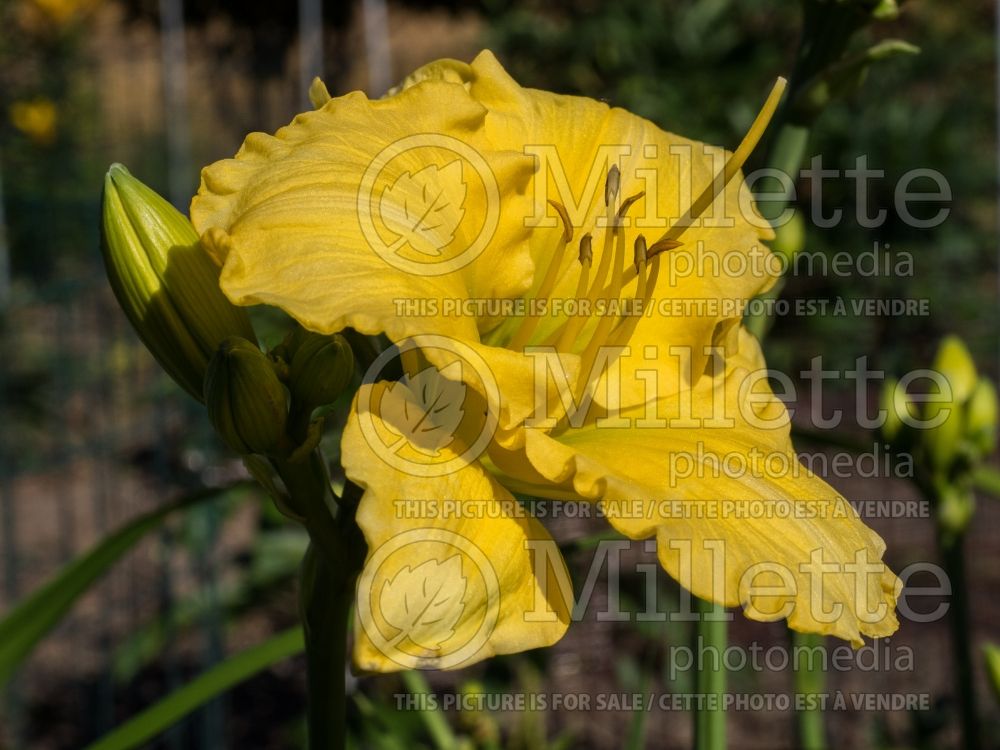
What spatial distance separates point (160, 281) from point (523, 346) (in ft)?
0.56

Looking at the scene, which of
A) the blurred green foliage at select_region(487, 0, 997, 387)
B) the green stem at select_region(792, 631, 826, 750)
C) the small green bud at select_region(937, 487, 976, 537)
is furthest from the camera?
the blurred green foliage at select_region(487, 0, 997, 387)

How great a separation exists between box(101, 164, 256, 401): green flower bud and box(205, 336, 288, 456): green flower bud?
27 millimetres

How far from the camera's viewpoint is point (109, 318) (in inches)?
112

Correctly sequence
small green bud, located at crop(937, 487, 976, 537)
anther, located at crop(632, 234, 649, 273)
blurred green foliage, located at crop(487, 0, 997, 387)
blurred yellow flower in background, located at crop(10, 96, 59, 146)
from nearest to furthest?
anther, located at crop(632, 234, 649, 273) < small green bud, located at crop(937, 487, 976, 537) < blurred green foliage, located at crop(487, 0, 997, 387) < blurred yellow flower in background, located at crop(10, 96, 59, 146)

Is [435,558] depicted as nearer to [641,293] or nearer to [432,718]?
[641,293]

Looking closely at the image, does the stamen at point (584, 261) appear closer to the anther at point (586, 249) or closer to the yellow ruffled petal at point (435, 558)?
the anther at point (586, 249)

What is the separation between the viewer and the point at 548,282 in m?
0.52

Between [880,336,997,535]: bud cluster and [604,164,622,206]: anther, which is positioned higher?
[604,164,622,206]: anther

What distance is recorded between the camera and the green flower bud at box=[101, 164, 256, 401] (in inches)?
17.9

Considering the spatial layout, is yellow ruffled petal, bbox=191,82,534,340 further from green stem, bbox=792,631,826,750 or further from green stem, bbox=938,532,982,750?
green stem, bbox=938,532,982,750

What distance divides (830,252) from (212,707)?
188cm

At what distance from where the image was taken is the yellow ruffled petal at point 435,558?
365 mm

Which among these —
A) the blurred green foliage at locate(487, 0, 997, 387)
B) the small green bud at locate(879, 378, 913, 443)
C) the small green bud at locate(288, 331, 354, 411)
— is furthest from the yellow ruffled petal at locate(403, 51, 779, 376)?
the blurred green foliage at locate(487, 0, 997, 387)

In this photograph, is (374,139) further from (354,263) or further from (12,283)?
(12,283)
